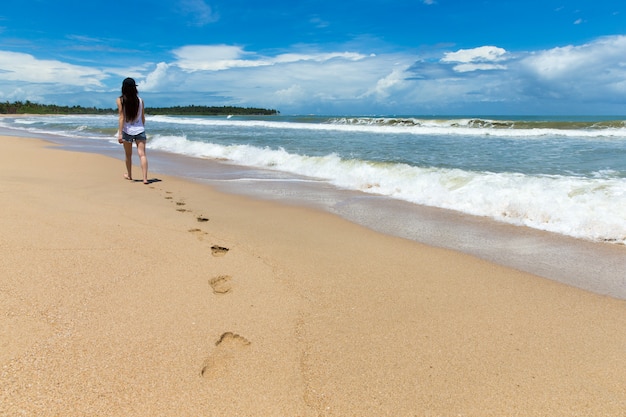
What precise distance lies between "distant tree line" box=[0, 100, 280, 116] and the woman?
263ft

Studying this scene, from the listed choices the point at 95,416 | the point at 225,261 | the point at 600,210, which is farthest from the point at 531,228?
the point at 95,416

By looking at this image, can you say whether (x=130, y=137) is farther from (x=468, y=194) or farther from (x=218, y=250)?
(x=468, y=194)

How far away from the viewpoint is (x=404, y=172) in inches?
307

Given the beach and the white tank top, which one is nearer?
the beach

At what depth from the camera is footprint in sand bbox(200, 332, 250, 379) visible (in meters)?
1.78

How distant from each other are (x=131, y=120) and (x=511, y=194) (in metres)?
6.20

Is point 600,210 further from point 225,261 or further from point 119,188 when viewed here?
point 119,188

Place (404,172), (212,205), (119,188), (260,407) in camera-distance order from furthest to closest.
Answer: (404,172) → (119,188) → (212,205) → (260,407)

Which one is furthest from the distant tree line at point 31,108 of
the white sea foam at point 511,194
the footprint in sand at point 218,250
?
the footprint in sand at point 218,250

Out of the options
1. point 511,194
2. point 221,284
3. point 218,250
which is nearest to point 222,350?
point 221,284

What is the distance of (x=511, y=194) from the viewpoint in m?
5.53

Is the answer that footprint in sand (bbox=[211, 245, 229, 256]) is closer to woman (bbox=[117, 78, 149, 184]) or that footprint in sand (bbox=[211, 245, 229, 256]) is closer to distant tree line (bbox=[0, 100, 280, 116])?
woman (bbox=[117, 78, 149, 184])

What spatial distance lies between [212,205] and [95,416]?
3985 millimetres

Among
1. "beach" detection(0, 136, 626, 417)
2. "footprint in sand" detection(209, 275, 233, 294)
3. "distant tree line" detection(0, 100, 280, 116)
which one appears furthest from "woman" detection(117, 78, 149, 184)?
"distant tree line" detection(0, 100, 280, 116)
